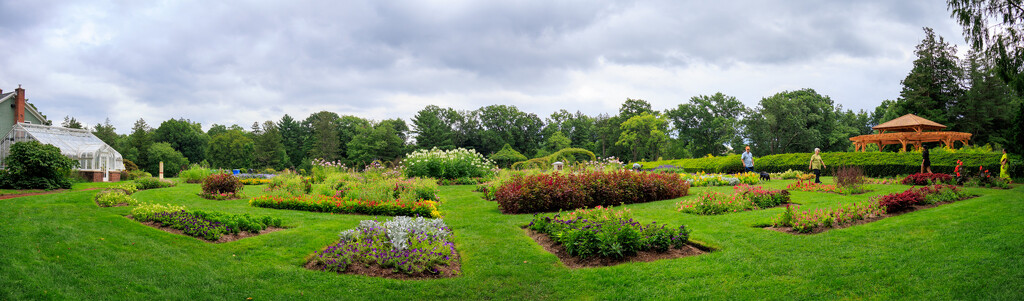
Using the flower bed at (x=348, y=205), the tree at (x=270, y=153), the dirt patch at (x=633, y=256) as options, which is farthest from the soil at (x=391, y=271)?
the tree at (x=270, y=153)

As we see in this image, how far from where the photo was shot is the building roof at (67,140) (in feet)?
75.9

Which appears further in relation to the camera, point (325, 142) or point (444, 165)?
point (325, 142)

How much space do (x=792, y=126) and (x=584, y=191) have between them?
3951 cm

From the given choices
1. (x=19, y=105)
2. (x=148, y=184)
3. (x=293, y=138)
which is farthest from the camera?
(x=293, y=138)

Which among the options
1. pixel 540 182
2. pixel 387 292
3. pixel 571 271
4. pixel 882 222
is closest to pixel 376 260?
pixel 387 292

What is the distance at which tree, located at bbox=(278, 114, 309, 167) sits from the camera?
6097 cm

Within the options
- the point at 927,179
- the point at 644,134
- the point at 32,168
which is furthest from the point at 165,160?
the point at 927,179

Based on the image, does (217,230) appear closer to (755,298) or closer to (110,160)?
(755,298)

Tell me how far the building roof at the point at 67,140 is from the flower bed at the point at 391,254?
82.5ft

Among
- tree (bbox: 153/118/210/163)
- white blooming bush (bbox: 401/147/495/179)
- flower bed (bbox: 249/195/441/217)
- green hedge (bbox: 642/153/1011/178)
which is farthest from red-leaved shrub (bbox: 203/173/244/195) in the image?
tree (bbox: 153/118/210/163)

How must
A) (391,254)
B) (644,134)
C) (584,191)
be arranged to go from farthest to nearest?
1. (644,134)
2. (584,191)
3. (391,254)

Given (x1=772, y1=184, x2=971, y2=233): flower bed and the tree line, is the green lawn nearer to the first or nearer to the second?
(x1=772, y1=184, x2=971, y2=233): flower bed

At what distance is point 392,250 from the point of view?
582 cm

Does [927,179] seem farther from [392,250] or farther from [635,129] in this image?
[635,129]
